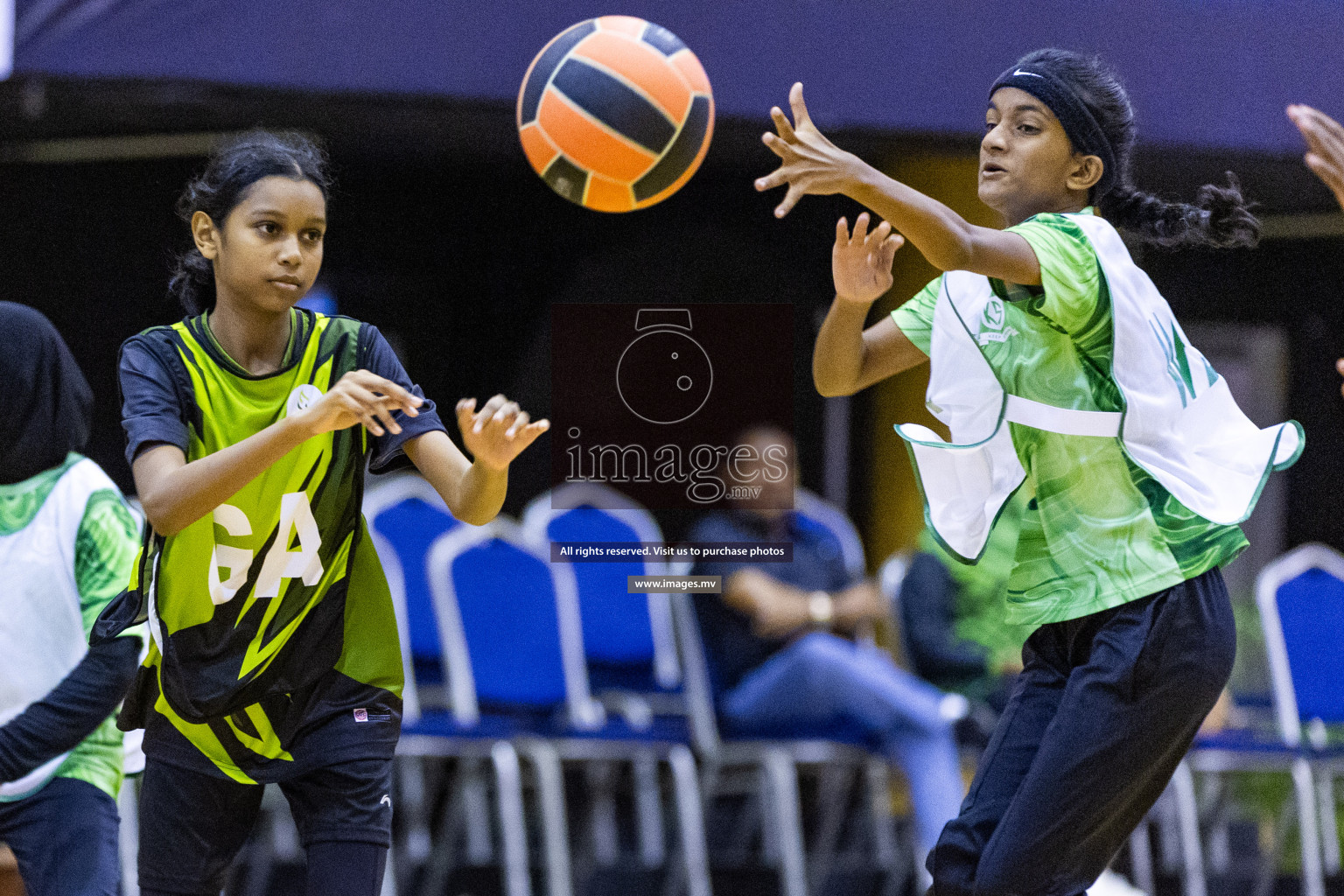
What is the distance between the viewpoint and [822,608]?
492 cm

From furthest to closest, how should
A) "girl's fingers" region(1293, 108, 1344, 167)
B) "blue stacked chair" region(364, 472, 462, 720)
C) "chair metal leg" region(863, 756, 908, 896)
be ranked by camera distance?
"chair metal leg" region(863, 756, 908, 896) < "blue stacked chair" region(364, 472, 462, 720) < "girl's fingers" region(1293, 108, 1344, 167)

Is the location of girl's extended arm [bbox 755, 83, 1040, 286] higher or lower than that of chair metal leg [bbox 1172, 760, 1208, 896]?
higher

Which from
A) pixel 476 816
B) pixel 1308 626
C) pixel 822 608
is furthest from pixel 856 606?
pixel 1308 626

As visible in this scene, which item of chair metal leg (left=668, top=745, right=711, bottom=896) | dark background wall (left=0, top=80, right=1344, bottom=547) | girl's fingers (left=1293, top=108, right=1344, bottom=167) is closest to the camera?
girl's fingers (left=1293, top=108, right=1344, bottom=167)

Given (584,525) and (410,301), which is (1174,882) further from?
(410,301)

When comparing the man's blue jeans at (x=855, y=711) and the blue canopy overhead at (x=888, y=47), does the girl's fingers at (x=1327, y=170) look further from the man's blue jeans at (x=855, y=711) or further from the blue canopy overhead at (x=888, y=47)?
the man's blue jeans at (x=855, y=711)

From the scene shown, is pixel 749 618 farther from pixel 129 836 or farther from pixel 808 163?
pixel 808 163

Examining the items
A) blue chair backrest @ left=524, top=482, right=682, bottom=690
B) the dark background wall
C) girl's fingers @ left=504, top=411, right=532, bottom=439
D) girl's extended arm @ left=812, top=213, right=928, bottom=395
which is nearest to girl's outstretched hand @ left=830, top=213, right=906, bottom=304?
girl's extended arm @ left=812, top=213, right=928, bottom=395

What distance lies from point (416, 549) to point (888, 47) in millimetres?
2009

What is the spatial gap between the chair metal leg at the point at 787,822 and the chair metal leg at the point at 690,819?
9.9 inches

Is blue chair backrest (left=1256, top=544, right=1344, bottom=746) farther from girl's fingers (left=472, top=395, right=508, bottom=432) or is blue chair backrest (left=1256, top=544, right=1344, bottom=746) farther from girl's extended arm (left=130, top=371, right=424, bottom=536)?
girl's extended arm (left=130, top=371, right=424, bottom=536)

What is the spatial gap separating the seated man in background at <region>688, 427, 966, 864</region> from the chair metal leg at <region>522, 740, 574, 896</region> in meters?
0.54

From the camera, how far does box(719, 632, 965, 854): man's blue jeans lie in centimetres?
480

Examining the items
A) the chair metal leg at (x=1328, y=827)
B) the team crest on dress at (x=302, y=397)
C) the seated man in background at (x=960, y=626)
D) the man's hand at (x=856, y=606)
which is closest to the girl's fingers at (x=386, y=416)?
the team crest on dress at (x=302, y=397)
